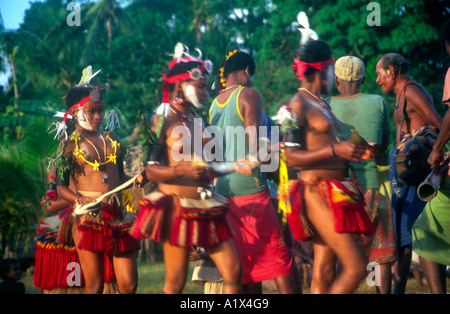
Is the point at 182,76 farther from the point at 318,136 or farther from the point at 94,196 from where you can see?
the point at 94,196

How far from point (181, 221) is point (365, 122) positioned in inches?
90.0

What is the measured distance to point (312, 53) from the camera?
4633 millimetres

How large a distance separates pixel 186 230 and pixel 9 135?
15.2m

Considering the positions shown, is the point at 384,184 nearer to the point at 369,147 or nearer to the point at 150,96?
the point at 369,147

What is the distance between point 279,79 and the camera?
56.2 ft

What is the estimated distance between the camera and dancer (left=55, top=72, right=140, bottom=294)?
537 cm

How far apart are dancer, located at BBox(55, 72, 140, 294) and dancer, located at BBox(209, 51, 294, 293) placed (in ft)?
3.51

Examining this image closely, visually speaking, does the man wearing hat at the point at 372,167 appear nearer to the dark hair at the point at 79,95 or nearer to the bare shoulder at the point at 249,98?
the bare shoulder at the point at 249,98

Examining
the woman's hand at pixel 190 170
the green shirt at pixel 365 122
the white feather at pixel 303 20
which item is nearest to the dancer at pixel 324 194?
the white feather at pixel 303 20

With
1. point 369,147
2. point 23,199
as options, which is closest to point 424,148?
point 369,147

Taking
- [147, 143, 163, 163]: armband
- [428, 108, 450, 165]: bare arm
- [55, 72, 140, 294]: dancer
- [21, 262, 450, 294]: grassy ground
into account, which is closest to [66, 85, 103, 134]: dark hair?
[55, 72, 140, 294]: dancer

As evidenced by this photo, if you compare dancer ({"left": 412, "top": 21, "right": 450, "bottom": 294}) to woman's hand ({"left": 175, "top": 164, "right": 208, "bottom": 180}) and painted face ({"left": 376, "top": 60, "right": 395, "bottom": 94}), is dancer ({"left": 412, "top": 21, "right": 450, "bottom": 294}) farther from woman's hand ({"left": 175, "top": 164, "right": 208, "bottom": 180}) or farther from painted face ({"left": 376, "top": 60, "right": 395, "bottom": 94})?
woman's hand ({"left": 175, "top": 164, "right": 208, "bottom": 180})

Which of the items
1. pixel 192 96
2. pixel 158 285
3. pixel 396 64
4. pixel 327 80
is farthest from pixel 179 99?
pixel 158 285

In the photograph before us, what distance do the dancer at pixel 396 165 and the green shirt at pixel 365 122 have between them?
9.8 inches
